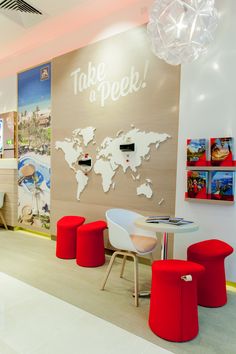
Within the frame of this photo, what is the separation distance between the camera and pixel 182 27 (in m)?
2.46

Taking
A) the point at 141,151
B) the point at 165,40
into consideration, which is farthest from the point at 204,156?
the point at 165,40

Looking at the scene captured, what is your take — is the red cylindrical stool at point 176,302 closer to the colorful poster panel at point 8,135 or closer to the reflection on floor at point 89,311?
the reflection on floor at point 89,311

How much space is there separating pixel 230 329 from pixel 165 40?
2.63m

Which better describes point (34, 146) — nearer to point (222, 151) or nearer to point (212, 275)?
point (222, 151)

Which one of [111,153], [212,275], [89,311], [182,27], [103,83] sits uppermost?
[182,27]

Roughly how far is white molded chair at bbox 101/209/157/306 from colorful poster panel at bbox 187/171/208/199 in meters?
0.67

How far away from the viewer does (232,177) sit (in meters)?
2.74

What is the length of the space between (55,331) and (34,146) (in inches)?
138

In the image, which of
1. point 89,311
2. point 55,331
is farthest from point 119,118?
point 55,331

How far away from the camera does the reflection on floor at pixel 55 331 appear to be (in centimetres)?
180

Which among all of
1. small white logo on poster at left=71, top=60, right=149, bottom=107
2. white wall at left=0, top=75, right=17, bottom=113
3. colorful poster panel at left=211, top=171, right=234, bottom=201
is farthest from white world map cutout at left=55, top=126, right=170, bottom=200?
white wall at left=0, top=75, right=17, bottom=113

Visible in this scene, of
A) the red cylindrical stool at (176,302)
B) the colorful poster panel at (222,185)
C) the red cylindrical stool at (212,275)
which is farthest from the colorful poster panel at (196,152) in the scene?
the red cylindrical stool at (176,302)

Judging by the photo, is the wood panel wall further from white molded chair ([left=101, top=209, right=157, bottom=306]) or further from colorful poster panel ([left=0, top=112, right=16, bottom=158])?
colorful poster panel ([left=0, top=112, right=16, bottom=158])

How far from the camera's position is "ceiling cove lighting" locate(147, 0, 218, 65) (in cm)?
238
